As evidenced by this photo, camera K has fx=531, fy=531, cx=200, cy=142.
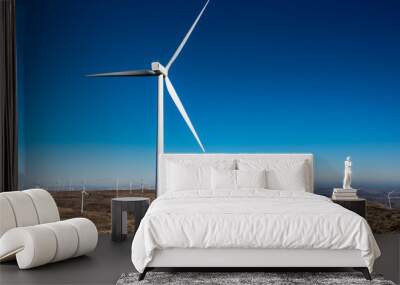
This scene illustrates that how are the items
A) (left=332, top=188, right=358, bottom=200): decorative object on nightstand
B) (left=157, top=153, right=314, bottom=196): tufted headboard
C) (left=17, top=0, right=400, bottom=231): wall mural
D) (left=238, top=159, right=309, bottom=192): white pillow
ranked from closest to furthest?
(left=238, top=159, right=309, bottom=192): white pillow
(left=332, top=188, right=358, bottom=200): decorative object on nightstand
(left=157, top=153, right=314, bottom=196): tufted headboard
(left=17, top=0, right=400, bottom=231): wall mural

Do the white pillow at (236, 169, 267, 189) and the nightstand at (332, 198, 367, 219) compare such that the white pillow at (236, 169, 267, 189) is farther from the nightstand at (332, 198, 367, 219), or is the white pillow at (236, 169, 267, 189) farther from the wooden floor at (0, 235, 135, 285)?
the wooden floor at (0, 235, 135, 285)

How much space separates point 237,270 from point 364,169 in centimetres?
288

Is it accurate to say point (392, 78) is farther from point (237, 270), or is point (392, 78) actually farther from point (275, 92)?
point (237, 270)

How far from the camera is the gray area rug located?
4090 mm

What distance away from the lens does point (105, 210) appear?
6.94 meters

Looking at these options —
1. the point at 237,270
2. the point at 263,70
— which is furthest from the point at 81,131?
the point at 237,270

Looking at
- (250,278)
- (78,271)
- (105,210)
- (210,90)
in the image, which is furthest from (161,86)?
(250,278)

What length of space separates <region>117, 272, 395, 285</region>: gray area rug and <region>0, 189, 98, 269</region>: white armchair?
73cm

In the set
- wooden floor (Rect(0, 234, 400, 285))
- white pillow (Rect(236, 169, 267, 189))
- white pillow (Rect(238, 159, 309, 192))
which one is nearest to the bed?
wooden floor (Rect(0, 234, 400, 285))

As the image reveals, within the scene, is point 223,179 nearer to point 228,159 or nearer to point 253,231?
point 228,159

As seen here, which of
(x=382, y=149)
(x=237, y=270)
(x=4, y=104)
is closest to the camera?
(x=237, y=270)

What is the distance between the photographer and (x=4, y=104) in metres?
6.00

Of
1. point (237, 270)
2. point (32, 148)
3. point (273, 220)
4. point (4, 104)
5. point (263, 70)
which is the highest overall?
point (263, 70)

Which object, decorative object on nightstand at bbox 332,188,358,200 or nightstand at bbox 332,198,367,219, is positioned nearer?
nightstand at bbox 332,198,367,219
